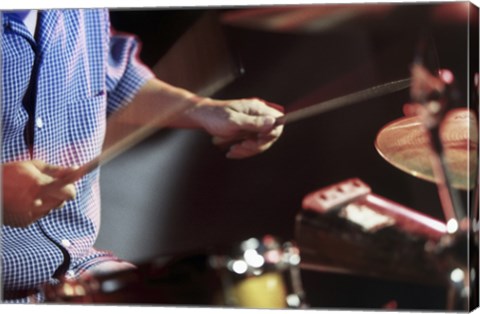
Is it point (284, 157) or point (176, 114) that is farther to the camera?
point (176, 114)

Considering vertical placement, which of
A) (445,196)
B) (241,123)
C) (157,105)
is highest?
(157,105)

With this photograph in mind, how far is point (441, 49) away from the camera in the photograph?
526cm

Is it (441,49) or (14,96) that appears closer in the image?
(441,49)

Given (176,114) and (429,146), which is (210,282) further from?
(429,146)

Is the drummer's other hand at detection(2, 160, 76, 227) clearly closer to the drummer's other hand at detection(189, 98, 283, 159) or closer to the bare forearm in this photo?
the bare forearm

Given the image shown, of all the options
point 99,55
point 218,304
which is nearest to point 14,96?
point 99,55

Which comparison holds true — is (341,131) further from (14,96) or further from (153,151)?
(14,96)

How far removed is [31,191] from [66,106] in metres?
0.46

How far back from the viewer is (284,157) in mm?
5488

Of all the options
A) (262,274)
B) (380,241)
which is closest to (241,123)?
(262,274)

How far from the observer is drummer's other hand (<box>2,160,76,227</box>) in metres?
5.73

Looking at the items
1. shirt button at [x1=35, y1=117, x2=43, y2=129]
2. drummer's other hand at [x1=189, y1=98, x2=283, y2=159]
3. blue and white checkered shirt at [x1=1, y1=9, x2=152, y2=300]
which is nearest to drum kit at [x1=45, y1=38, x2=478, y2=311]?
drummer's other hand at [x1=189, y1=98, x2=283, y2=159]

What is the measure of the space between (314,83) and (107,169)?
1.10 metres

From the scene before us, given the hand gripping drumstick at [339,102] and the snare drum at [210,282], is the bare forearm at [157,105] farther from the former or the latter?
the snare drum at [210,282]
